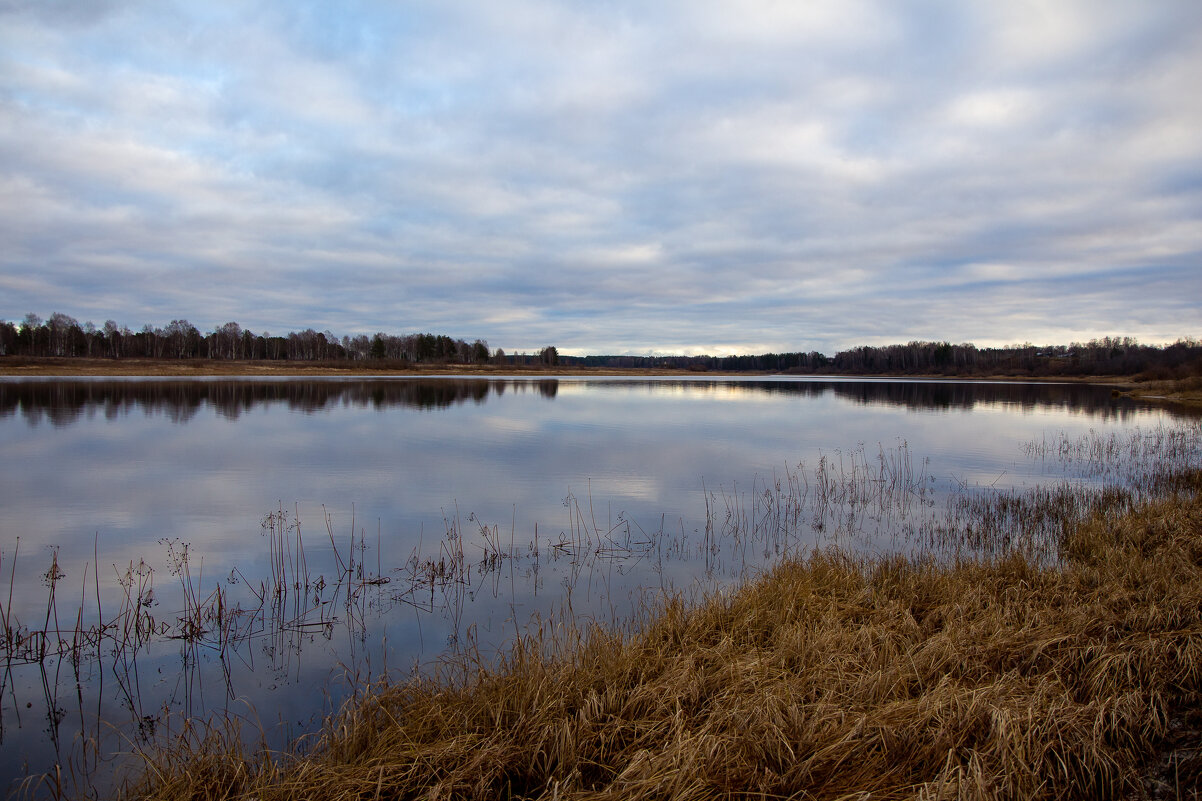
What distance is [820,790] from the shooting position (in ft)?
10.3

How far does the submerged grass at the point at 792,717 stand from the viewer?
3182mm

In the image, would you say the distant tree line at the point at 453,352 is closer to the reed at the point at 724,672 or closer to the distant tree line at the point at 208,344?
the distant tree line at the point at 208,344

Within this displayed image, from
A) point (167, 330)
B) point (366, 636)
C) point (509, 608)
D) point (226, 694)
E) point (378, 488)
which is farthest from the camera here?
point (167, 330)

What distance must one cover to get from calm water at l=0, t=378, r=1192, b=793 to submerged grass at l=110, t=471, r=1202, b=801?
110cm

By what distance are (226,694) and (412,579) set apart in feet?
9.07

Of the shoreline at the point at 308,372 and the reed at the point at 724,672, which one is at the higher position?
the shoreline at the point at 308,372

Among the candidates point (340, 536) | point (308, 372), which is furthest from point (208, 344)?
point (340, 536)

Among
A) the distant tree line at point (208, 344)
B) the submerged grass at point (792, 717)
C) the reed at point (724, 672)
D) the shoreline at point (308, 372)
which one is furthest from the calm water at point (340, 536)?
the distant tree line at point (208, 344)

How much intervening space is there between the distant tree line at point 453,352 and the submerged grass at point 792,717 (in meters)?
67.1

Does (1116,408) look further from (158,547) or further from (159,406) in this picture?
(159,406)

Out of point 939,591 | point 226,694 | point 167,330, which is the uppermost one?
point 167,330

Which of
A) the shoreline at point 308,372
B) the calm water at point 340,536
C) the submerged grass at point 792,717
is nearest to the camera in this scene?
the submerged grass at point 792,717

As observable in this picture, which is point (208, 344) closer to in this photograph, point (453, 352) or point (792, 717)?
point (453, 352)

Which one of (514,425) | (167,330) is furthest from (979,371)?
(167,330)
